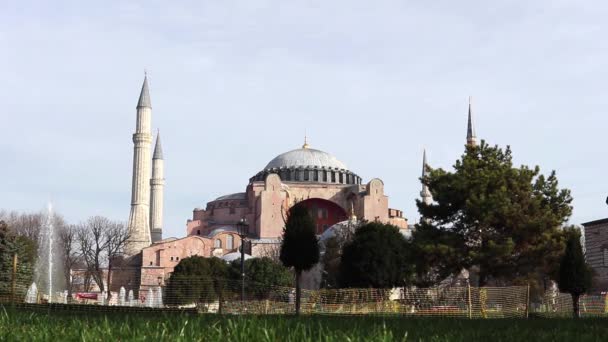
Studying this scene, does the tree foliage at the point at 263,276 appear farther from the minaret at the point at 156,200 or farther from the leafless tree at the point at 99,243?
the minaret at the point at 156,200

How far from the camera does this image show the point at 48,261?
136ft

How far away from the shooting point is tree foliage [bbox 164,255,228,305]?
31.3 metres

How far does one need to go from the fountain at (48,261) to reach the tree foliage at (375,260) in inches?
749

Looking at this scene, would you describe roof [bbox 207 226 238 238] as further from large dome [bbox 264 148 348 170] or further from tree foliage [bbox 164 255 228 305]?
tree foliage [bbox 164 255 228 305]

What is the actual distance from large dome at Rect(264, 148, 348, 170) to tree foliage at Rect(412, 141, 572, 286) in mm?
41857

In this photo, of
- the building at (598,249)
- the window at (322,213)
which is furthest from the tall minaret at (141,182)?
the building at (598,249)

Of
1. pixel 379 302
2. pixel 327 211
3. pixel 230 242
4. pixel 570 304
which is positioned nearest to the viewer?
pixel 379 302

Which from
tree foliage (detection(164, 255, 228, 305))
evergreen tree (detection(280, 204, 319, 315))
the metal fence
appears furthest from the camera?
tree foliage (detection(164, 255, 228, 305))

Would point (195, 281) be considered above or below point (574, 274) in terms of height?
below

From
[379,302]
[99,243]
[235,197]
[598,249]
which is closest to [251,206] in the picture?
[235,197]

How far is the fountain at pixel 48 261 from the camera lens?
38294 mm

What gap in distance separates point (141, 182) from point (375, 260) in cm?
4235

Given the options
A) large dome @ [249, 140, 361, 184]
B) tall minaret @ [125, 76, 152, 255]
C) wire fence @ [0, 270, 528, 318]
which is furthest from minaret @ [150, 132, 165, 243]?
wire fence @ [0, 270, 528, 318]

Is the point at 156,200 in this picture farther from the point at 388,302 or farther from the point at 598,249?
the point at 388,302
